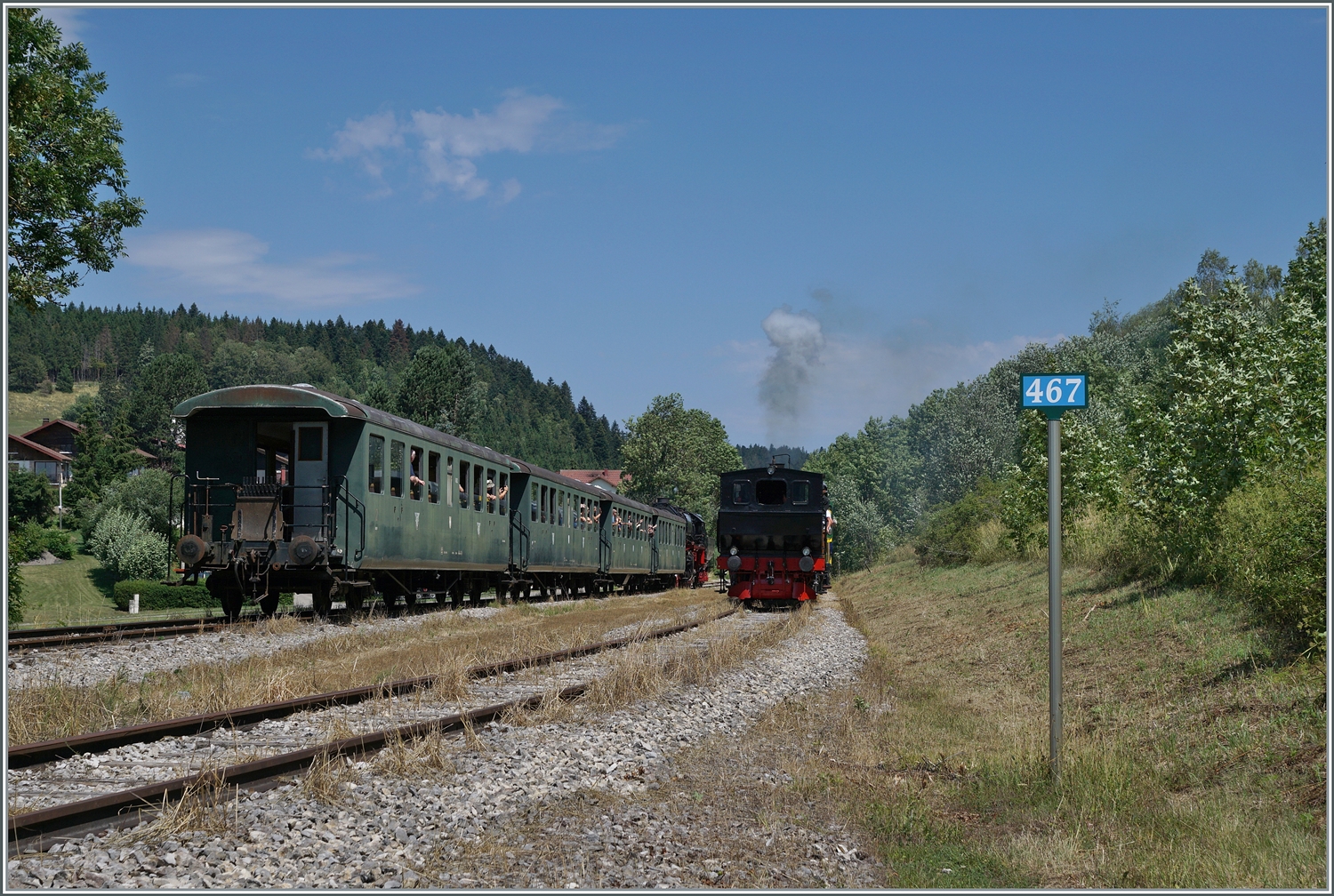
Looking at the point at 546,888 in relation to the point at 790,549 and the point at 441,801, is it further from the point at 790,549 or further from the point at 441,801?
the point at 790,549

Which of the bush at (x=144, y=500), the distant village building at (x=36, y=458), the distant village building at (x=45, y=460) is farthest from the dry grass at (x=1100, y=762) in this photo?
the distant village building at (x=36, y=458)

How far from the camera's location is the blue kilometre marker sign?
7.25 m

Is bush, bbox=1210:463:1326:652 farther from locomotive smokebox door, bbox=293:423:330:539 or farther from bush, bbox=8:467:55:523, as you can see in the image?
bush, bbox=8:467:55:523

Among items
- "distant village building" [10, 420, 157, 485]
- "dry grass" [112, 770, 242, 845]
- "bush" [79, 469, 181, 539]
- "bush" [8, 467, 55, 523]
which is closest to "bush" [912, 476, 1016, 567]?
"dry grass" [112, 770, 242, 845]

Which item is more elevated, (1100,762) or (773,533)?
(773,533)

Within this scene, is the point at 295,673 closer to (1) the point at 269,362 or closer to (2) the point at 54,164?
(2) the point at 54,164

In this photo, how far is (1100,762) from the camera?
762 centimetres

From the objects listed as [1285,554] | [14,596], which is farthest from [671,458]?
[1285,554]

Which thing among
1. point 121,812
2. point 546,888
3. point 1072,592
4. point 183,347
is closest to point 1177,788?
Result: point 546,888

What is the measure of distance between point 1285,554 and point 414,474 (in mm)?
14109

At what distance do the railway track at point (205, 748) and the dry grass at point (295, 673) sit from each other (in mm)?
631

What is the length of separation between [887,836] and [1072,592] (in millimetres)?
14390

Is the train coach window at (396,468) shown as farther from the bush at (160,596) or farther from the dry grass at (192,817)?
the bush at (160,596)

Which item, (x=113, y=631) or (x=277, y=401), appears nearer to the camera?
(x=113, y=631)
